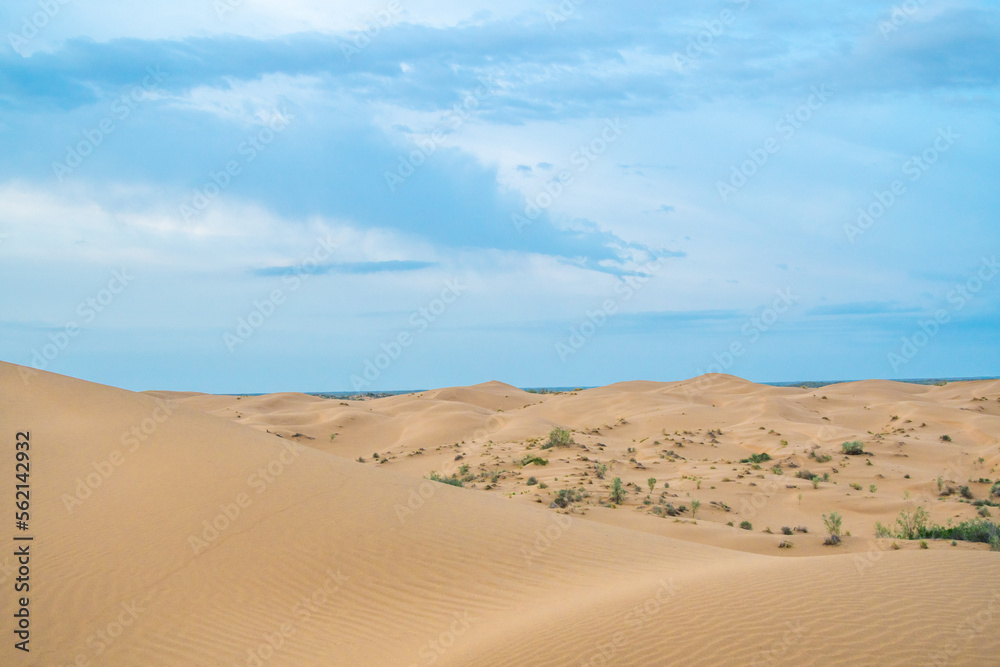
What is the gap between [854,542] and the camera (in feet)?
37.7

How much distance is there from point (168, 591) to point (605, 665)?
543 centimetres

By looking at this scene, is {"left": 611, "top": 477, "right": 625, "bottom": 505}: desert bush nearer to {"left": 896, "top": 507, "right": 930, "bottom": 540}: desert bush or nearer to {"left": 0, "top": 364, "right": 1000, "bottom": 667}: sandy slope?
{"left": 0, "top": 364, "right": 1000, "bottom": 667}: sandy slope

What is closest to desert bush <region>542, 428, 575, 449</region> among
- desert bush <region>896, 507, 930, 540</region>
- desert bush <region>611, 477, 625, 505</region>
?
desert bush <region>611, 477, 625, 505</region>

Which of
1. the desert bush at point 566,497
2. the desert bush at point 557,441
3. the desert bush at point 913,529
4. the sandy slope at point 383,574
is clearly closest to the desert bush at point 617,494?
the sandy slope at point 383,574

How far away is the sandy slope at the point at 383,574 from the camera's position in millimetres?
5500

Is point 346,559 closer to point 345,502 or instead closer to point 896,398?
point 345,502

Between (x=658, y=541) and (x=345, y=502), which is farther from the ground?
(x=345, y=502)

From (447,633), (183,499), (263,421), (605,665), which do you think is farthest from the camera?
(263,421)

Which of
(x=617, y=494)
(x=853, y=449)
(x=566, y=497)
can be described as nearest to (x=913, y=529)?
(x=617, y=494)

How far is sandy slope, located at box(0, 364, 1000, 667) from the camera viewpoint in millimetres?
5500

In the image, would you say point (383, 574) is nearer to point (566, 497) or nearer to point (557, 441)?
point (566, 497)

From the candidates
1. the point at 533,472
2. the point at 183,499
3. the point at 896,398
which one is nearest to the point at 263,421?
the point at 533,472

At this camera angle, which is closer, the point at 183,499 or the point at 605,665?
the point at 605,665

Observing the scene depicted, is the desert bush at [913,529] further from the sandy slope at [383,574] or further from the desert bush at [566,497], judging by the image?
the desert bush at [566,497]
